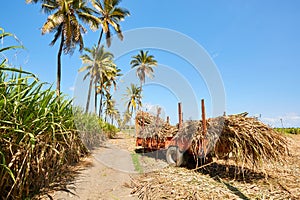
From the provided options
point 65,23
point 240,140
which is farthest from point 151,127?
point 65,23

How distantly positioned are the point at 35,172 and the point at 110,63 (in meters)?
29.8

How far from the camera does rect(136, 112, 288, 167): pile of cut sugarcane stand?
16.1 ft

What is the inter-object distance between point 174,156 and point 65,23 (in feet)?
50.2

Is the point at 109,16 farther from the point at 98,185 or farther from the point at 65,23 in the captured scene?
the point at 98,185

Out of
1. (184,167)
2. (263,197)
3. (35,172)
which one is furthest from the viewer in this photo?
(184,167)

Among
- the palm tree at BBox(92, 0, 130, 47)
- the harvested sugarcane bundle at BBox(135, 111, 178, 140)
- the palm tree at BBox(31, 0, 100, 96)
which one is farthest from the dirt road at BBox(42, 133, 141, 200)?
the palm tree at BBox(92, 0, 130, 47)

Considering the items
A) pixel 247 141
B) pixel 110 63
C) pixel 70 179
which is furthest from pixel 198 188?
pixel 110 63

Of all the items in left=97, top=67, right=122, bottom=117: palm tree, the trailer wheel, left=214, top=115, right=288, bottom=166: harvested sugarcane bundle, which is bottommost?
the trailer wheel

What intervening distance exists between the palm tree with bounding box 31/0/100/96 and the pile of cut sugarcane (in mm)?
14792

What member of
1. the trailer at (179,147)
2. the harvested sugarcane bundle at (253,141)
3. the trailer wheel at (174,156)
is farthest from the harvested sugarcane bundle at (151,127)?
the harvested sugarcane bundle at (253,141)

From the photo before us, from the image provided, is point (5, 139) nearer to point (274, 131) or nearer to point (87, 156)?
point (87, 156)

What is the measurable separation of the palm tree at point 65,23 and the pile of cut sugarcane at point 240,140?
1479 cm

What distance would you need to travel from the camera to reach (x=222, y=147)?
5355 millimetres

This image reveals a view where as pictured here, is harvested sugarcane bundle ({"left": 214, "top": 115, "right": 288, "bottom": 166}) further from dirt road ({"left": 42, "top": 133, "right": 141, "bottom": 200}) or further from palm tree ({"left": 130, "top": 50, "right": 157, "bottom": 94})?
palm tree ({"left": 130, "top": 50, "right": 157, "bottom": 94})
